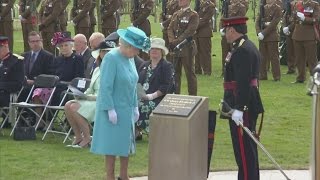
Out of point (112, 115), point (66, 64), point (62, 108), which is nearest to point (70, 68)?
point (66, 64)

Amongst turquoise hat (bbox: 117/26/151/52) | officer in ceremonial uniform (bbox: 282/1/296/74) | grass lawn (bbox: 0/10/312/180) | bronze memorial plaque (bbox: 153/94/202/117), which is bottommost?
officer in ceremonial uniform (bbox: 282/1/296/74)

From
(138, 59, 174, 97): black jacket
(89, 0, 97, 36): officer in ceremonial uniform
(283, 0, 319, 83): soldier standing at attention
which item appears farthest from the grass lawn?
(89, 0, 97, 36): officer in ceremonial uniform

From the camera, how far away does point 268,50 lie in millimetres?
19516

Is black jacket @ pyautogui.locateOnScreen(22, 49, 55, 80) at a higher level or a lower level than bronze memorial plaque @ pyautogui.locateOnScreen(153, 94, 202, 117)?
lower

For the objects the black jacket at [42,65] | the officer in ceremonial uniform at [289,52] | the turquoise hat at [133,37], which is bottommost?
→ the officer in ceremonial uniform at [289,52]

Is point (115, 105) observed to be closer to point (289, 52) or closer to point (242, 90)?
point (242, 90)

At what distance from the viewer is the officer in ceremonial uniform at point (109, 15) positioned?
20.7 m

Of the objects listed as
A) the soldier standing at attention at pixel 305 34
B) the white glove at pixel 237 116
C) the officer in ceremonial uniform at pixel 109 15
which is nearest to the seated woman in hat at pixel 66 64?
the white glove at pixel 237 116

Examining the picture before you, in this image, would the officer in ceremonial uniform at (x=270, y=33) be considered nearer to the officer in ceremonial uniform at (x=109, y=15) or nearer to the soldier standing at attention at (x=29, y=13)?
→ the officer in ceremonial uniform at (x=109, y=15)

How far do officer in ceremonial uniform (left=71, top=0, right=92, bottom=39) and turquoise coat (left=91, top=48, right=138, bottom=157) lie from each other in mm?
10932

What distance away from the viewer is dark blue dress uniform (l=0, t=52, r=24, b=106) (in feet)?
42.8

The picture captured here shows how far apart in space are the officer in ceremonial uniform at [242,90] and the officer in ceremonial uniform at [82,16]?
11230 mm

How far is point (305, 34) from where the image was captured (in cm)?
1900

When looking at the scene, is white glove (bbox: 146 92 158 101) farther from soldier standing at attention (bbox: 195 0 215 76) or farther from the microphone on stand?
soldier standing at attention (bbox: 195 0 215 76)
